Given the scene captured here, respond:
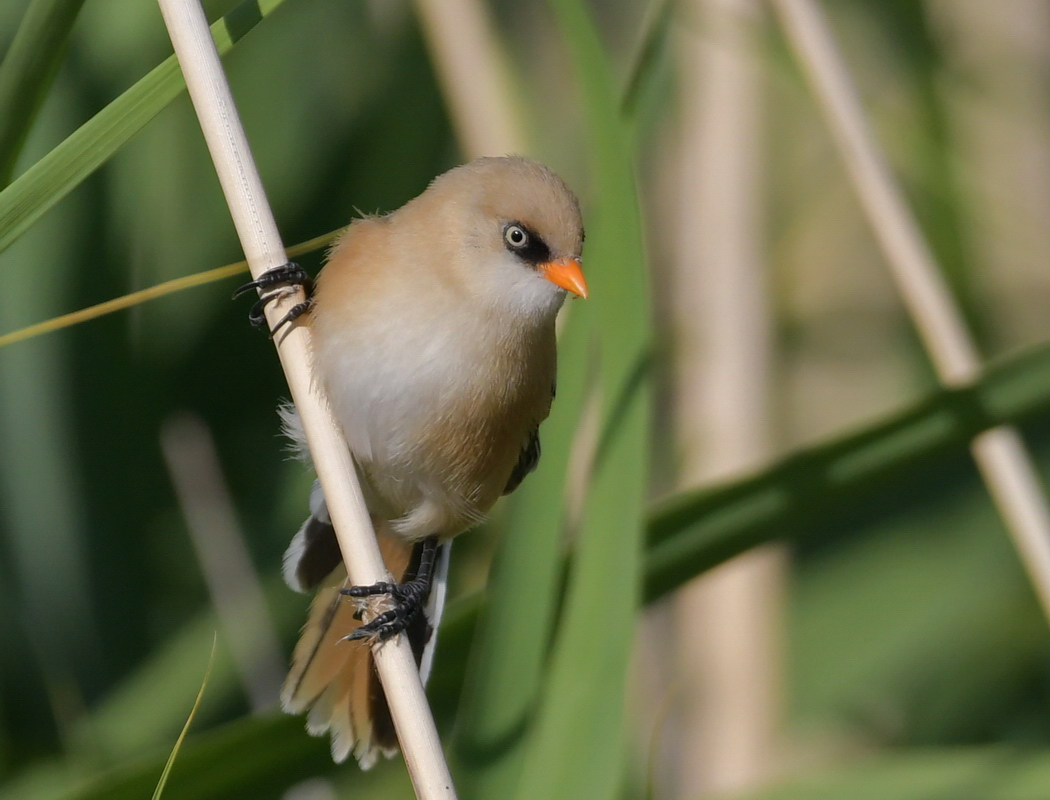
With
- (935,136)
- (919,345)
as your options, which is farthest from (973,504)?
(935,136)

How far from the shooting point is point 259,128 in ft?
6.47

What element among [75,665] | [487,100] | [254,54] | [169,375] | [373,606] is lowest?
[373,606]

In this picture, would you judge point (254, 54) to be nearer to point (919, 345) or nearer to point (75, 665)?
point (75, 665)

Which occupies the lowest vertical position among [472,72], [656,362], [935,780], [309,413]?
[935,780]

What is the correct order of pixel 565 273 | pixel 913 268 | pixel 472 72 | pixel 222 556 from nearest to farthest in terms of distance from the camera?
pixel 565 273, pixel 913 268, pixel 222 556, pixel 472 72

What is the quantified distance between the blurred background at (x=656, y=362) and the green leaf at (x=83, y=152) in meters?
0.60

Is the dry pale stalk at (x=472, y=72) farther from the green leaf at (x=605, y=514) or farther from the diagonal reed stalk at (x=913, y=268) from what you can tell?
the green leaf at (x=605, y=514)

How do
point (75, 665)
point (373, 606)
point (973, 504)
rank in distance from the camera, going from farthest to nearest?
point (973, 504) < point (75, 665) < point (373, 606)

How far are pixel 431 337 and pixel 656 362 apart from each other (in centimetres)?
98

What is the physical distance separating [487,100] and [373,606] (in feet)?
3.39

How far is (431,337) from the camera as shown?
1453 mm

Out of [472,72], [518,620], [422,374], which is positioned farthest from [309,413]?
[472,72]

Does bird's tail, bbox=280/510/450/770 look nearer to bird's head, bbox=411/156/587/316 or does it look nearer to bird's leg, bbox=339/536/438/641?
bird's leg, bbox=339/536/438/641

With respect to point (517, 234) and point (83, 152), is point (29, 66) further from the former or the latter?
point (517, 234)
